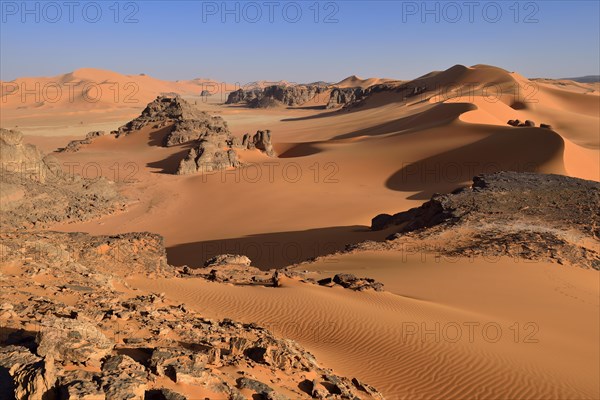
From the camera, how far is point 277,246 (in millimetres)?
15664

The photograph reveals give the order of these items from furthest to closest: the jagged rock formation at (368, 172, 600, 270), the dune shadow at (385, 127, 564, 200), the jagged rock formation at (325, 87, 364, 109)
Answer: the jagged rock formation at (325, 87, 364, 109)
the dune shadow at (385, 127, 564, 200)
the jagged rock formation at (368, 172, 600, 270)

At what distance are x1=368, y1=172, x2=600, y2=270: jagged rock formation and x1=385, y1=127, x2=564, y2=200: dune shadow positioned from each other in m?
6.66

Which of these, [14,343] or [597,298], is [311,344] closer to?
[14,343]

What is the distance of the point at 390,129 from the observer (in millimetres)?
43562

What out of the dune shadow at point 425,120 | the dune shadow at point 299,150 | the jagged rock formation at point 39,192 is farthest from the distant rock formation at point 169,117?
the jagged rock formation at point 39,192

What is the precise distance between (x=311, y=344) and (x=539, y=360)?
3364 millimetres

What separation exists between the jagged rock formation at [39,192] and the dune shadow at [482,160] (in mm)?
14015

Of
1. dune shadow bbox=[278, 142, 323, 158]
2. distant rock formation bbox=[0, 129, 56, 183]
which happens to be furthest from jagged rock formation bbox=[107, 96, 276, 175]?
distant rock formation bbox=[0, 129, 56, 183]

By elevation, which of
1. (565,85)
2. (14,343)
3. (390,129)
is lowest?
(14,343)

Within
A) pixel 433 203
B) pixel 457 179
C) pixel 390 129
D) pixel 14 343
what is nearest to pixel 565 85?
pixel 390 129

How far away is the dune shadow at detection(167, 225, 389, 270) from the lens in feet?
48.4

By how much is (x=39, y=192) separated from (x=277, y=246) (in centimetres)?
899

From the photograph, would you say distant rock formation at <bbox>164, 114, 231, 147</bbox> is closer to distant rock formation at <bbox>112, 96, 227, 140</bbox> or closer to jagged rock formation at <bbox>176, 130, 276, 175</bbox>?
distant rock formation at <bbox>112, 96, 227, 140</bbox>

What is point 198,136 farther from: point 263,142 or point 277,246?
point 277,246
